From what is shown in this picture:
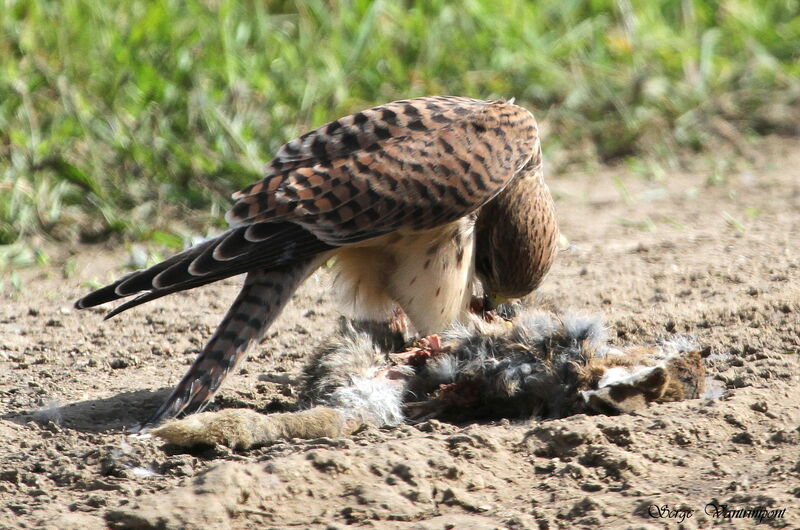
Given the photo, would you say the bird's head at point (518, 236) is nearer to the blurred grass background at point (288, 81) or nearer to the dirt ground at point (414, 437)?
the dirt ground at point (414, 437)

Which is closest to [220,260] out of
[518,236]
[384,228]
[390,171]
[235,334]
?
[235,334]

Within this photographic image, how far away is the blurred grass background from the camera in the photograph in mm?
5961

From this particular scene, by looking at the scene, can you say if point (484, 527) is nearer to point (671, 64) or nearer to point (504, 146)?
point (504, 146)

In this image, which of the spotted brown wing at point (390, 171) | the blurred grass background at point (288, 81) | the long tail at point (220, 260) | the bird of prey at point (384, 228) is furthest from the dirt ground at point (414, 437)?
the blurred grass background at point (288, 81)

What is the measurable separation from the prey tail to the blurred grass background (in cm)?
190

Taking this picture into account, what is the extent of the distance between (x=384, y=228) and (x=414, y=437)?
89cm

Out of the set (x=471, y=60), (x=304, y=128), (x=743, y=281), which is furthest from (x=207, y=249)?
(x=471, y=60)

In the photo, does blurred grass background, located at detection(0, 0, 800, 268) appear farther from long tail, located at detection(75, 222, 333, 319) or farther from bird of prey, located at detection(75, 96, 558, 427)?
long tail, located at detection(75, 222, 333, 319)

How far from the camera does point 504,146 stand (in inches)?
163

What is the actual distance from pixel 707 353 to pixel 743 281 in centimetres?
103

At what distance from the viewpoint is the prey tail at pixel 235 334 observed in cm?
349

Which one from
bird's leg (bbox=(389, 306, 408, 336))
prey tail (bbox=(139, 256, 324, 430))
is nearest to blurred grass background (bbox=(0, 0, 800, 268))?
bird's leg (bbox=(389, 306, 408, 336))

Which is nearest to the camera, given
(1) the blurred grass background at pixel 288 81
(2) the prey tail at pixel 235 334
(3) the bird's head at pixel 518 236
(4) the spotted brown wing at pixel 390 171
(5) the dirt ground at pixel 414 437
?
(5) the dirt ground at pixel 414 437

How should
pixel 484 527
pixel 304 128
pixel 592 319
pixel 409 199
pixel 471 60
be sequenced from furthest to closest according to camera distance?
pixel 471 60 < pixel 304 128 < pixel 409 199 < pixel 592 319 < pixel 484 527
